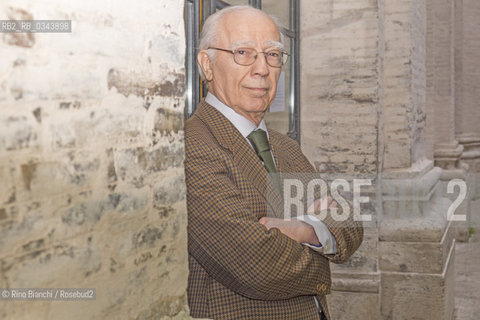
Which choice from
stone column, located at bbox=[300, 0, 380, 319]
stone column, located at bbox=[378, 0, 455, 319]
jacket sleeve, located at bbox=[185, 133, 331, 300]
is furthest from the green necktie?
stone column, located at bbox=[378, 0, 455, 319]

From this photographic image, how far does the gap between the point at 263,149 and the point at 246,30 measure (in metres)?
0.50

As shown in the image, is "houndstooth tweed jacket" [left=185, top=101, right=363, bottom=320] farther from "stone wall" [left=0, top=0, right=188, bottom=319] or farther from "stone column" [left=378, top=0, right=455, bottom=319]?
"stone column" [left=378, top=0, right=455, bottom=319]

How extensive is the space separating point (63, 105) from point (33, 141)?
14cm

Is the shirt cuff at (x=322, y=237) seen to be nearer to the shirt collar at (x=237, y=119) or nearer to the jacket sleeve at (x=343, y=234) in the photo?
the jacket sleeve at (x=343, y=234)

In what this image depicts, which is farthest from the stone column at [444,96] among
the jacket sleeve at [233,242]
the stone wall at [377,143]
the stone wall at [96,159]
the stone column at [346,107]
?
the stone wall at [96,159]

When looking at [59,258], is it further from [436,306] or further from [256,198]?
[436,306]

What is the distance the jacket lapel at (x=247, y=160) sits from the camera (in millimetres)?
2508

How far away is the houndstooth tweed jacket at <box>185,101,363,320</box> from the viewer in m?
2.27

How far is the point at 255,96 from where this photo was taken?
2.65 m

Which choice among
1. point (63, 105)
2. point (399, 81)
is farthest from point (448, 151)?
point (63, 105)

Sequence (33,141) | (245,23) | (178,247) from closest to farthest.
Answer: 1. (33,141)
2. (178,247)
3. (245,23)

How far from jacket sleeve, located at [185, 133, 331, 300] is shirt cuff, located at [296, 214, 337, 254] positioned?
8cm

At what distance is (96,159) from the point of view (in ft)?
6.00

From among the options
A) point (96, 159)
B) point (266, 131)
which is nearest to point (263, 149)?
point (266, 131)
